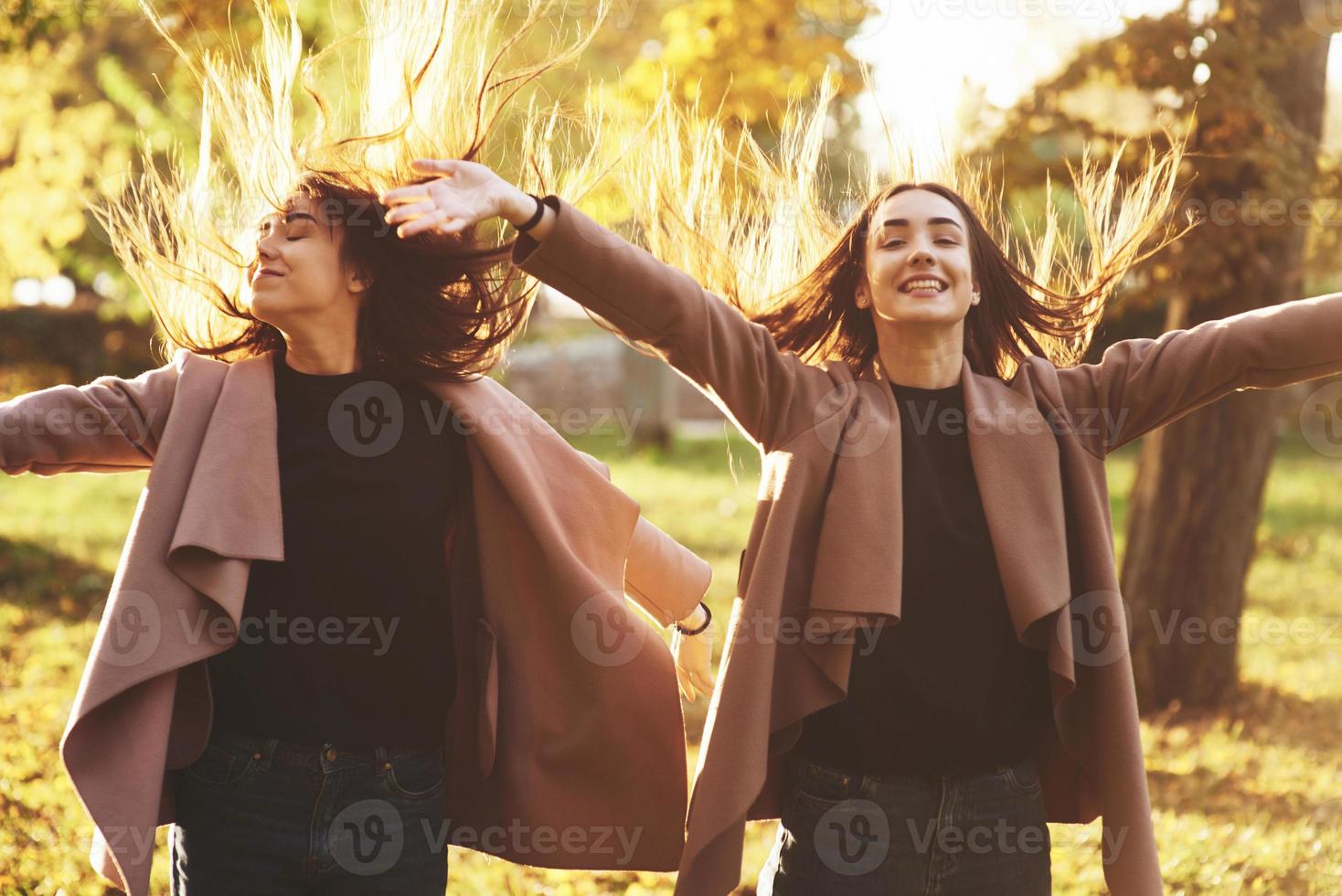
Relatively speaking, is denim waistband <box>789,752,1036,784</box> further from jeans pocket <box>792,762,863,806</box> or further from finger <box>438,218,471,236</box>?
finger <box>438,218,471,236</box>

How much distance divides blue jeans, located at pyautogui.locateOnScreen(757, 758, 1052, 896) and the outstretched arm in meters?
0.75

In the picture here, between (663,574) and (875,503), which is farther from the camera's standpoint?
(663,574)

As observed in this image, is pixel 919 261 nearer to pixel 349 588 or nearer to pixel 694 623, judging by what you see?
pixel 694 623

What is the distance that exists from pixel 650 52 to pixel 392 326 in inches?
251

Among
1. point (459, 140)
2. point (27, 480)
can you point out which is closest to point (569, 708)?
point (459, 140)

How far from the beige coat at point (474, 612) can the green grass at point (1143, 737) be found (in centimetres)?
49

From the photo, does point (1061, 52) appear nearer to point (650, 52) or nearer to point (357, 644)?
point (650, 52)

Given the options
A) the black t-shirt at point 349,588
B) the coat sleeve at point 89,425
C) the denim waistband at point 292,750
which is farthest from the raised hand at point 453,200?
the denim waistband at point 292,750

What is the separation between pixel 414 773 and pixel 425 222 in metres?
1.14

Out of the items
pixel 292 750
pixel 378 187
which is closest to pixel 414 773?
pixel 292 750

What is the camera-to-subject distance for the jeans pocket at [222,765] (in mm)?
2572

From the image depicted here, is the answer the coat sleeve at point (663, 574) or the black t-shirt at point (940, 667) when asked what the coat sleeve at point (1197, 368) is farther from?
the coat sleeve at point (663, 574)

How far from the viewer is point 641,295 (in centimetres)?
259

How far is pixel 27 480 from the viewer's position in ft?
46.6
